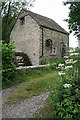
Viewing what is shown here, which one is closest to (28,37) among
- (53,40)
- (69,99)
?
(53,40)

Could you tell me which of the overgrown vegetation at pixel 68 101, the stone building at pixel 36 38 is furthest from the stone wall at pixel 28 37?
the overgrown vegetation at pixel 68 101

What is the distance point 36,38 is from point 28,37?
4.69 ft

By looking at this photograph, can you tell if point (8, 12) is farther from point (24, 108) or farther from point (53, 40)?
point (24, 108)

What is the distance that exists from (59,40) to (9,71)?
938 cm

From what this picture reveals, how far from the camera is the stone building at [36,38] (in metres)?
10.7

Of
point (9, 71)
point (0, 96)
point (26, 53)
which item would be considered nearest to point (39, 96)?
point (0, 96)

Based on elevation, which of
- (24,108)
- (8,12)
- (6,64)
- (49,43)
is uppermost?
(8,12)

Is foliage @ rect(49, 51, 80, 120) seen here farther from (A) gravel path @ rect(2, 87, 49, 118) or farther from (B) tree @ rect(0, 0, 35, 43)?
(B) tree @ rect(0, 0, 35, 43)

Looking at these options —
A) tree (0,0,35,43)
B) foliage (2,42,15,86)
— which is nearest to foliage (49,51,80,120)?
foliage (2,42,15,86)

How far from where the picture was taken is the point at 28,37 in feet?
39.0

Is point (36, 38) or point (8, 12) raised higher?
point (8, 12)

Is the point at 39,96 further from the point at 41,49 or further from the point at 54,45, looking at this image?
the point at 54,45

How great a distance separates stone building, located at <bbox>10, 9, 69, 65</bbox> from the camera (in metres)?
10.7

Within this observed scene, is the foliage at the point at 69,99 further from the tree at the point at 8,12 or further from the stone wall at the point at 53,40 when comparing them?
the tree at the point at 8,12
